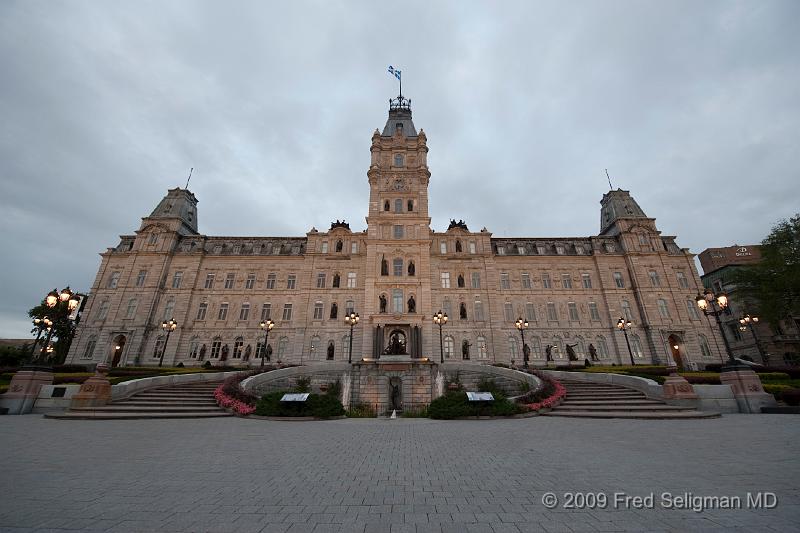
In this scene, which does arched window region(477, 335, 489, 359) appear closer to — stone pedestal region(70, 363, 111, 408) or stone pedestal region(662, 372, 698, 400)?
stone pedestal region(662, 372, 698, 400)

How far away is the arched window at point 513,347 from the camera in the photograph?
37344 mm

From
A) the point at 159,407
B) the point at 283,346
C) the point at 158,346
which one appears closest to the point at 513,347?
the point at 283,346

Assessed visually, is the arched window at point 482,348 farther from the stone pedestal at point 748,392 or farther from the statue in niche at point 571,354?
the stone pedestal at point 748,392

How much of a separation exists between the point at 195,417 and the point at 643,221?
5335 cm

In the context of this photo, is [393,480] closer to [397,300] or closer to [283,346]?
[397,300]

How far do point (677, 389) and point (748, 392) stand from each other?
2769 mm

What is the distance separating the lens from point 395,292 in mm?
35531

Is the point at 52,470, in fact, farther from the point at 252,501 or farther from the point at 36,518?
the point at 252,501

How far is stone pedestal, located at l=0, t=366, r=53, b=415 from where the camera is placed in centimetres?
1447

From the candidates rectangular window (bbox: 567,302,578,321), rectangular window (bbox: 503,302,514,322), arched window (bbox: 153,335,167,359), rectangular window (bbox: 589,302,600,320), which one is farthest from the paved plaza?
arched window (bbox: 153,335,167,359)

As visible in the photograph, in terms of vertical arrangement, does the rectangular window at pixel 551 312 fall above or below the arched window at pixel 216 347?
above

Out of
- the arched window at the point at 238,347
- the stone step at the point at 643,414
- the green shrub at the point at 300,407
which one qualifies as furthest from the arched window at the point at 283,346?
the stone step at the point at 643,414

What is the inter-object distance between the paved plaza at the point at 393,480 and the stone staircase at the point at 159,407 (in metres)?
4.45

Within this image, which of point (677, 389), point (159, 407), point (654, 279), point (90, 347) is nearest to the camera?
point (677, 389)
